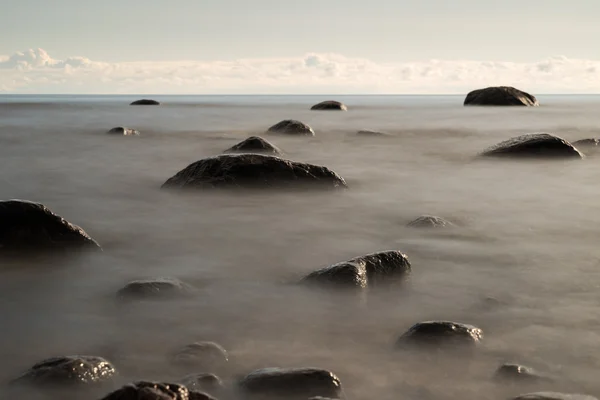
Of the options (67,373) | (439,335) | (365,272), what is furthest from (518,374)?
(67,373)

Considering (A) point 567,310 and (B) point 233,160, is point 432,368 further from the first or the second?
(B) point 233,160

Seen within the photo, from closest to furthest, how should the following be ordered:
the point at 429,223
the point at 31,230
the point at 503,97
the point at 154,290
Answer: the point at 154,290 → the point at 31,230 → the point at 429,223 → the point at 503,97

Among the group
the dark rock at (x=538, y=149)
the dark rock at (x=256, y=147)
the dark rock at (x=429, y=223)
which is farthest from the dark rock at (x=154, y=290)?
the dark rock at (x=538, y=149)

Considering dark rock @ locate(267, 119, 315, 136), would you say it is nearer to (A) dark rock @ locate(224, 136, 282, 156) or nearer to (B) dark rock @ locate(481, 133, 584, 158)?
(A) dark rock @ locate(224, 136, 282, 156)

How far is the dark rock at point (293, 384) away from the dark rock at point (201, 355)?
27cm

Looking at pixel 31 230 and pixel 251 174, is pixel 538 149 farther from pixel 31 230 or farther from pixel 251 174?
pixel 31 230

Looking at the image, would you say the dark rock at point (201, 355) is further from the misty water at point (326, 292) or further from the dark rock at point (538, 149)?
the dark rock at point (538, 149)

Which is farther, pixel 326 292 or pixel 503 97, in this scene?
pixel 503 97

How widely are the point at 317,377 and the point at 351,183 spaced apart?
Answer: 250 inches

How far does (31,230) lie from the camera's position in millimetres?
5090

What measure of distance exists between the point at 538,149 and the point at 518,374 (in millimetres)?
8917

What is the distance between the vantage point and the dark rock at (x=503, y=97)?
1510 inches

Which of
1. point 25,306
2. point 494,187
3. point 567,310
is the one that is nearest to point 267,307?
point 25,306

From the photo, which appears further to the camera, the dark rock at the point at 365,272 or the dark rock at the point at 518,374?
the dark rock at the point at 365,272
